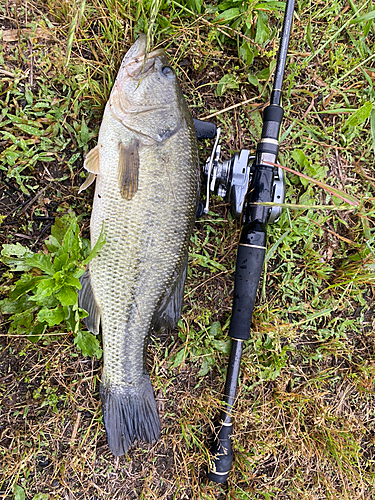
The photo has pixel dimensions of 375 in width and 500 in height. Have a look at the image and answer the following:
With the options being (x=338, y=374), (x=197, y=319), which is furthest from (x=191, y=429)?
(x=338, y=374)

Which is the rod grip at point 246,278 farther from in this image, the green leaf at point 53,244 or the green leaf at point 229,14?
the green leaf at point 229,14

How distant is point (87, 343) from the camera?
7.11ft

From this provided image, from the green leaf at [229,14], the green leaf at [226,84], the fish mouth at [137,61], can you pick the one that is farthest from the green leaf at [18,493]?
the green leaf at [229,14]

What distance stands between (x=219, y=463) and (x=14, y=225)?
6.68ft

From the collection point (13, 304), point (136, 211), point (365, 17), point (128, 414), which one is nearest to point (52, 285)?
point (13, 304)

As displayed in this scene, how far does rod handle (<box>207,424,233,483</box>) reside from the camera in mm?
2336

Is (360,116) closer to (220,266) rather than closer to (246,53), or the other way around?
(246,53)

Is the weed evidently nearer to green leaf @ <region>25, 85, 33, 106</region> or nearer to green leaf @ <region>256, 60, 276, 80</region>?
green leaf @ <region>25, 85, 33, 106</region>

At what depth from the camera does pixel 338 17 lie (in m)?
2.63

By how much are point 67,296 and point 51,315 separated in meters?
0.16

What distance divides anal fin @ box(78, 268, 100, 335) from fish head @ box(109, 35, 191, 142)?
0.91 meters

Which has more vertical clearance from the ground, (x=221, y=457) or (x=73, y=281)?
(x=73, y=281)

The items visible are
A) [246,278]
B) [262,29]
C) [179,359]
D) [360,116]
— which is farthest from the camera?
[360,116]

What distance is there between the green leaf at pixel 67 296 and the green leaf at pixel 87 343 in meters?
0.28
